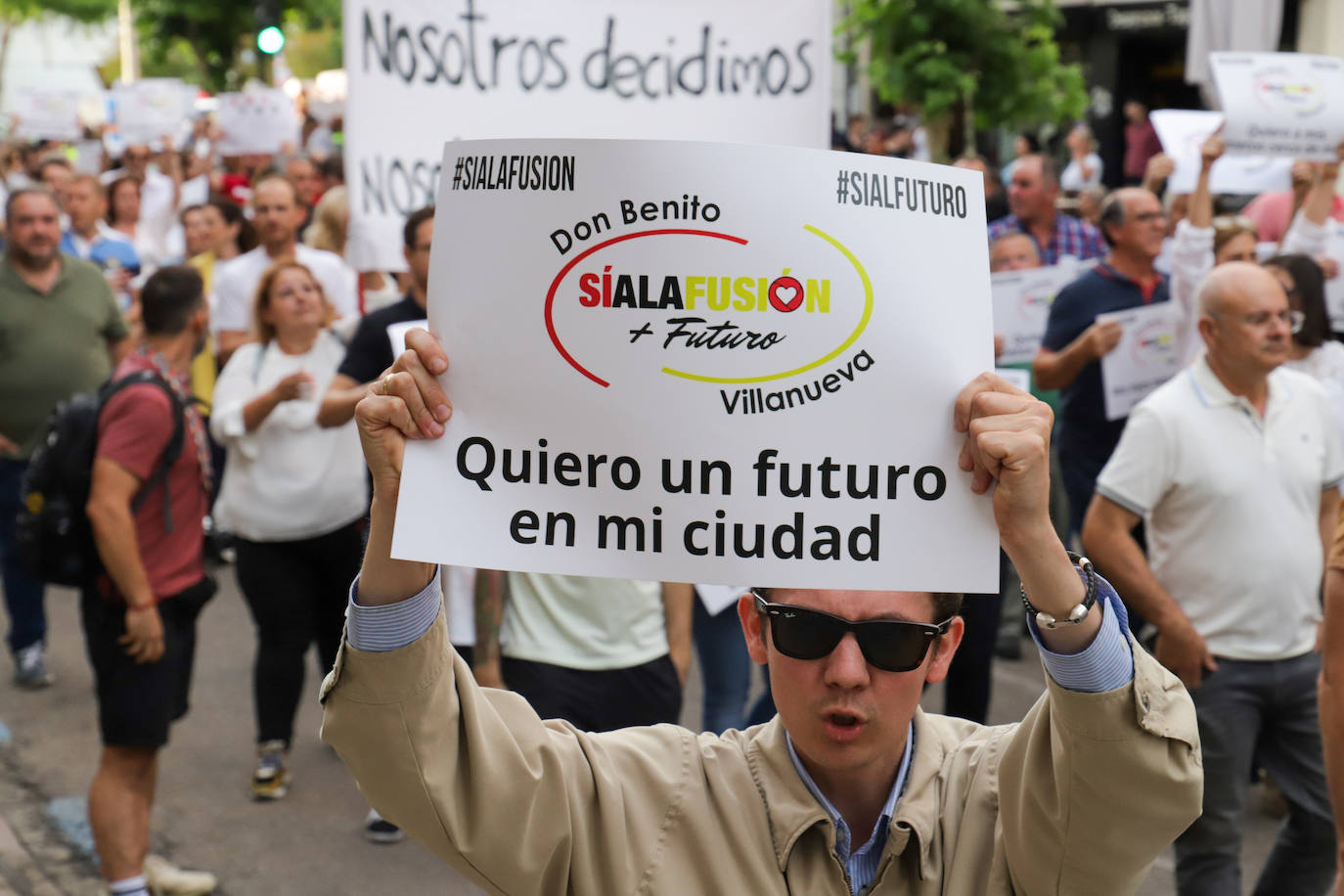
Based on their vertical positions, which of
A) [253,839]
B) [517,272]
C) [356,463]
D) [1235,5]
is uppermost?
[1235,5]

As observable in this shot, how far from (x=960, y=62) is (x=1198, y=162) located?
7.48m

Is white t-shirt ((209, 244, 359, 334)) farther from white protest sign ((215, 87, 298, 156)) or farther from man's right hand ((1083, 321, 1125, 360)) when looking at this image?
white protest sign ((215, 87, 298, 156))

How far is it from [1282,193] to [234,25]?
2886cm

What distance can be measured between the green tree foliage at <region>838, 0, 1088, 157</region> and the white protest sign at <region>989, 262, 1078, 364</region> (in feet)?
26.2

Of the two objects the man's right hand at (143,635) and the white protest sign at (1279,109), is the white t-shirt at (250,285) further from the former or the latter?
the white protest sign at (1279,109)

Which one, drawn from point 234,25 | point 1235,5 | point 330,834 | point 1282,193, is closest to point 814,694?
point 330,834

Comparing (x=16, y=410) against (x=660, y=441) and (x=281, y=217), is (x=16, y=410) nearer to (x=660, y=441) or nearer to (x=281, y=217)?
(x=281, y=217)

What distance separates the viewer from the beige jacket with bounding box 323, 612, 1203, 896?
1916 millimetres

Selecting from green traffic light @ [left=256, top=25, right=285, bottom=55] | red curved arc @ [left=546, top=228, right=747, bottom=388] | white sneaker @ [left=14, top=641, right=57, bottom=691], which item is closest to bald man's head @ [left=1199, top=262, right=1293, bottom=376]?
red curved arc @ [left=546, top=228, right=747, bottom=388]

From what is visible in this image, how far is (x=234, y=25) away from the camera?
3309cm

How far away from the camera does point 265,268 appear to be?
7.57 metres

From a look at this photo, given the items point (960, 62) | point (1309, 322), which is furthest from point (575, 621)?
point (960, 62)

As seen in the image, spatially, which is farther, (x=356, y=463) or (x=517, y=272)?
(x=356, y=463)

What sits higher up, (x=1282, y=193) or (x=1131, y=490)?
(x=1282, y=193)
